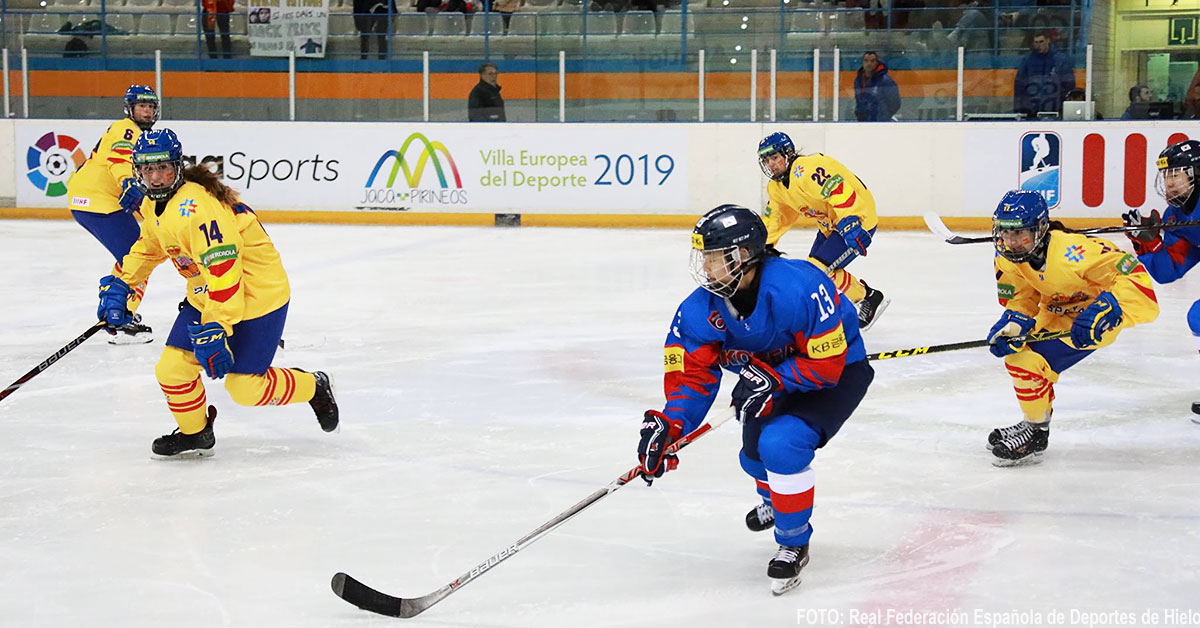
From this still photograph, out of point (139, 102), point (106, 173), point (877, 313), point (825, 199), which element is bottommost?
point (877, 313)

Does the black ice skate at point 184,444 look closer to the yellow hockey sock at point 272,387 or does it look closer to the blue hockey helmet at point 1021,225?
the yellow hockey sock at point 272,387

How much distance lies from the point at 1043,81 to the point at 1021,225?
687 centimetres

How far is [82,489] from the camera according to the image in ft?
12.0

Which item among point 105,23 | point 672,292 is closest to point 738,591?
point 672,292

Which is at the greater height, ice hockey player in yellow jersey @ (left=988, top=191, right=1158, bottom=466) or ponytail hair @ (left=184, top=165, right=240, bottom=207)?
ponytail hair @ (left=184, top=165, right=240, bottom=207)

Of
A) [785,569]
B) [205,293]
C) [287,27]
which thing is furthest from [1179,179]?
[287,27]

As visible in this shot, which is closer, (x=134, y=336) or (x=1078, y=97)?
(x=134, y=336)

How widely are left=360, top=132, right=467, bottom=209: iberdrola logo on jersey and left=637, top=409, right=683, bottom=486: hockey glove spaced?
8172 millimetres

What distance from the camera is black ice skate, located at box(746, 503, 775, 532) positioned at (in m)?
3.19

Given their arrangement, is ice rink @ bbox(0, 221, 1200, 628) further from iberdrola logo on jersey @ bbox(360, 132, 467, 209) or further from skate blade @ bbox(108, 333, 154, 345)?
iberdrola logo on jersey @ bbox(360, 132, 467, 209)

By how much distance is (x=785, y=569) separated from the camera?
112 inches

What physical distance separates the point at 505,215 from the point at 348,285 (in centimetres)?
338

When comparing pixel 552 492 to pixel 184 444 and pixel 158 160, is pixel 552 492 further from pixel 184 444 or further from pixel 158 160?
pixel 158 160

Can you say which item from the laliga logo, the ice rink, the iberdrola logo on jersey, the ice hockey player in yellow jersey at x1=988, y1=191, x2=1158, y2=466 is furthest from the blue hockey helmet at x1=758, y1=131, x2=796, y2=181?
the laliga logo
